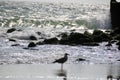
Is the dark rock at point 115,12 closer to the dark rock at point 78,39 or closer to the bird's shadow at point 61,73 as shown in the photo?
the dark rock at point 78,39

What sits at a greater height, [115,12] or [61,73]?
[61,73]

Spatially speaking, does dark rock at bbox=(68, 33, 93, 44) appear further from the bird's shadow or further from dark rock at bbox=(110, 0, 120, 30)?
Answer: dark rock at bbox=(110, 0, 120, 30)

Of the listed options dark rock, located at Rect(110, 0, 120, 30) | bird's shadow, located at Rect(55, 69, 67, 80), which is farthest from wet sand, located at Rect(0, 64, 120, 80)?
dark rock, located at Rect(110, 0, 120, 30)

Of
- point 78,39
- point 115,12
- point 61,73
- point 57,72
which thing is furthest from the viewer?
A: point 115,12

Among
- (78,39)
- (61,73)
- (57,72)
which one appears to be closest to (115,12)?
(78,39)

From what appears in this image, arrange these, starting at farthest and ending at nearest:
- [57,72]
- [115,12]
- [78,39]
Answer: [115,12]
[78,39]
[57,72]

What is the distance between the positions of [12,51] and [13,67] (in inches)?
192

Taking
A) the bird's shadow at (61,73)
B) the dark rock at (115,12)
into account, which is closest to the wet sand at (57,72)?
the bird's shadow at (61,73)

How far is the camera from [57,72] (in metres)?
15.5

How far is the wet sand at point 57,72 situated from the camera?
46.9 feet

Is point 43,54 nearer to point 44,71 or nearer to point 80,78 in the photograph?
point 44,71

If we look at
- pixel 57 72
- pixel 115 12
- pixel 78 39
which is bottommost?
pixel 78 39

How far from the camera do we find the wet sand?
14.3 meters

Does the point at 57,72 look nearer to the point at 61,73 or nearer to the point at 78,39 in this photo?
the point at 61,73
